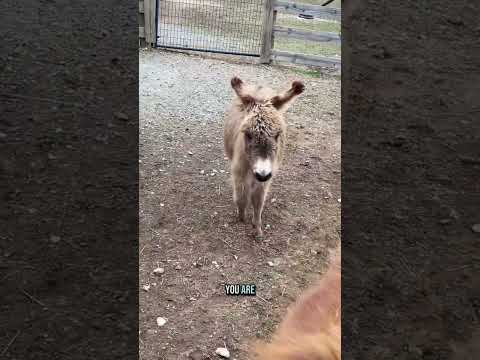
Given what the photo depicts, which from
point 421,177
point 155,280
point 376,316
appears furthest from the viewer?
point 421,177

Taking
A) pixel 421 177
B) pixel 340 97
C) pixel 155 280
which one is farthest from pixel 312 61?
pixel 155 280

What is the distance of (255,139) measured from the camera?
1.10 m

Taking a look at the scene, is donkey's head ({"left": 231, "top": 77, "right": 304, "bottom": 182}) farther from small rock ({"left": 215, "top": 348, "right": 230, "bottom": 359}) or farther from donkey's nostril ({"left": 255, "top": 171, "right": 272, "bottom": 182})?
small rock ({"left": 215, "top": 348, "right": 230, "bottom": 359})

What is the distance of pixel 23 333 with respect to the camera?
87cm

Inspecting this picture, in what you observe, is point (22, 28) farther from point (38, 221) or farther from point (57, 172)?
point (38, 221)

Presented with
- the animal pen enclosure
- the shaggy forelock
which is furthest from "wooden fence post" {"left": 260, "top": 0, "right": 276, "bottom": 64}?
the shaggy forelock

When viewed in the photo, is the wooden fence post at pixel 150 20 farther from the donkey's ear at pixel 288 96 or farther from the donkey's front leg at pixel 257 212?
the donkey's front leg at pixel 257 212

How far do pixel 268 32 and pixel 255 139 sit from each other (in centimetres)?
29

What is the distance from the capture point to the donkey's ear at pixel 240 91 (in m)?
0.91

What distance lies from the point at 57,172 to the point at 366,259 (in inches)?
29.1

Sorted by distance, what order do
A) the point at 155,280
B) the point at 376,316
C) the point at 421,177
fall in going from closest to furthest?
1. the point at 155,280
2. the point at 376,316
3. the point at 421,177

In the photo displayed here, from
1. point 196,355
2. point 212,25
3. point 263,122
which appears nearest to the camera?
point 196,355

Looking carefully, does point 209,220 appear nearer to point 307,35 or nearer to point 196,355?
point 196,355

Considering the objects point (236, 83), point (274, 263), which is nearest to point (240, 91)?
point (236, 83)
